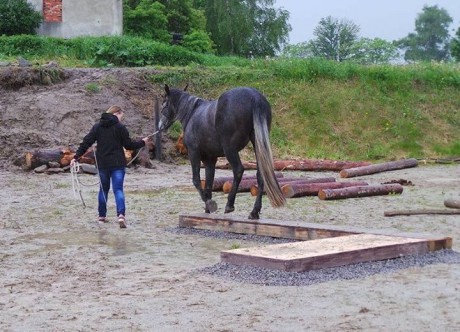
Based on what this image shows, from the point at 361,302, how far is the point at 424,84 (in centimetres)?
2949

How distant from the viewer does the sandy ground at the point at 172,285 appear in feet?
24.0

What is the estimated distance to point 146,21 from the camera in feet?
187

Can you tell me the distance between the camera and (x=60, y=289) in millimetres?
8961

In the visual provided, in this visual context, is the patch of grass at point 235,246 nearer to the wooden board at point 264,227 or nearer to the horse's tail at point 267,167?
the wooden board at point 264,227

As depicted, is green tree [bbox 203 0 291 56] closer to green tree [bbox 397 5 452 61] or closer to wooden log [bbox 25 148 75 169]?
wooden log [bbox 25 148 75 169]

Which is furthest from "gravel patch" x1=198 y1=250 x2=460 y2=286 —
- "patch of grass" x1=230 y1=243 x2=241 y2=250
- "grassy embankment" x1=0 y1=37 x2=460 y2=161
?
"grassy embankment" x1=0 y1=37 x2=460 y2=161

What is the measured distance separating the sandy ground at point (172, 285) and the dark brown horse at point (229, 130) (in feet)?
3.36

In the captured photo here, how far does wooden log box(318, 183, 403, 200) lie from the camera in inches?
680

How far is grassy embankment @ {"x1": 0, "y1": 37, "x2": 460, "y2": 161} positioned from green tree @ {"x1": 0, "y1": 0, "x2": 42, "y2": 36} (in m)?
3.33

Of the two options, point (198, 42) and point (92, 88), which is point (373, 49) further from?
point (92, 88)

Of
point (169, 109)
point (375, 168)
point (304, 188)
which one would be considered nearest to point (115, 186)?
point (169, 109)

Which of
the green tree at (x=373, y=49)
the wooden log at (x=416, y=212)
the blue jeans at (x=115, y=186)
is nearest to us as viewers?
the blue jeans at (x=115, y=186)

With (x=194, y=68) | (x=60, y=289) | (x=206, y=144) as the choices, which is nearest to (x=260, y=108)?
(x=206, y=144)

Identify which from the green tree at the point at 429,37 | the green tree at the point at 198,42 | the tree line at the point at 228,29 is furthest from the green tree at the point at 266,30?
the green tree at the point at 429,37
